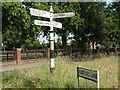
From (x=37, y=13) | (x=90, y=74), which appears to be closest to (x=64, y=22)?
(x=37, y=13)

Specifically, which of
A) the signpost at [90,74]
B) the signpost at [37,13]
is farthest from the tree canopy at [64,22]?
the signpost at [90,74]

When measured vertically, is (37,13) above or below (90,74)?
above

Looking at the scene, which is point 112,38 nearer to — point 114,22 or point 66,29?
point 114,22

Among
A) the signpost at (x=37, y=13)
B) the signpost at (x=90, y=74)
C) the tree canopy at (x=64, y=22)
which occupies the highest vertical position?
the tree canopy at (x=64, y=22)

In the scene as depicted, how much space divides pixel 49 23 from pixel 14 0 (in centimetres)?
1090

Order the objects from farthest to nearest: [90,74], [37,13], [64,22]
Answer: [64,22], [37,13], [90,74]

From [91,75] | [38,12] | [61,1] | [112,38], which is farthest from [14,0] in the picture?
[112,38]

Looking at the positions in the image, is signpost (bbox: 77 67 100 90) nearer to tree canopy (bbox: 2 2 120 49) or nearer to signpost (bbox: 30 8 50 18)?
signpost (bbox: 30 8 50 18)

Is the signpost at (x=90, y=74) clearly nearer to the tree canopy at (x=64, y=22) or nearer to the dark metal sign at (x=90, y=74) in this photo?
the dark metal sign at (x=90, y=74)

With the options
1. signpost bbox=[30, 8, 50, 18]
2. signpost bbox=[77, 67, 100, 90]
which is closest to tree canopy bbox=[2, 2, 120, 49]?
signpost bbox=[30, 8, 50, 18]

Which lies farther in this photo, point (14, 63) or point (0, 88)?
point (14, 63)

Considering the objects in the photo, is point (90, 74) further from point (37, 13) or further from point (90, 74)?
point (37, 13)

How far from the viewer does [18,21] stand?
53.2ft

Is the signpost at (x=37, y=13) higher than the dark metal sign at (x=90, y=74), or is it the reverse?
the signpost at (x=37, y=13)
